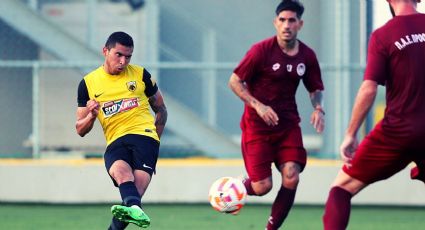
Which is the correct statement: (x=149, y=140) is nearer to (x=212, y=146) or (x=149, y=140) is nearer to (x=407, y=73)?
(x=407, y=73)

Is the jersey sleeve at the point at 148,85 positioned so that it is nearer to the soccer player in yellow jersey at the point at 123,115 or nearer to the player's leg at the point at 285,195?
the soccer player in yellow jersey at the point at 123,115

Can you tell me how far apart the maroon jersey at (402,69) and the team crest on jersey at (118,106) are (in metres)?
2.67

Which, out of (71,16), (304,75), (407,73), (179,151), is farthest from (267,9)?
(407,73)

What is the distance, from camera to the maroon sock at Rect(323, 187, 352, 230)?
7.70m

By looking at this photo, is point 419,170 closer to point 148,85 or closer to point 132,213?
point 132,213

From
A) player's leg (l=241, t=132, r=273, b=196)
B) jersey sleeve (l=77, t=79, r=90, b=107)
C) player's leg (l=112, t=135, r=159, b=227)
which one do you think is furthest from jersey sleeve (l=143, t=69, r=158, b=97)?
player's leg (l=241, t=132, r=273, b=196)

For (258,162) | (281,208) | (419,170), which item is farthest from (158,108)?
(419,170)

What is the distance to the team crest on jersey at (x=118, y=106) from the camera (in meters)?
9.46

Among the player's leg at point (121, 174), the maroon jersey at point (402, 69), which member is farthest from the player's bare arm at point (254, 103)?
the maroon jersey at point (402, 69)

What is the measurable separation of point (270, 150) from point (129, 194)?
213 centimetres

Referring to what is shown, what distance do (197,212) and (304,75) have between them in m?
3.51

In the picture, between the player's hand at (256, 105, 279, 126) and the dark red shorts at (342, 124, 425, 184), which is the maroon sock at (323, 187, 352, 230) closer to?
the dark red shorts at (342, 124, 425, 184)

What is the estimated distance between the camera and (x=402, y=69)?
747 centimetres

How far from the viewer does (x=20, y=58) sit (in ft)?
58.4
